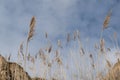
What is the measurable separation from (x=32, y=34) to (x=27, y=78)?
397 centimetres

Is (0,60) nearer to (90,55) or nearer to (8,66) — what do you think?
(8,66)

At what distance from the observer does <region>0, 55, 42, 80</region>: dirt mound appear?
8609 millimetres

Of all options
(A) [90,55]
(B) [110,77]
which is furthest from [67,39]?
(B) [110,77]

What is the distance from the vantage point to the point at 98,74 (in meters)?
7.98

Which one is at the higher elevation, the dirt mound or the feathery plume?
the feathery plume

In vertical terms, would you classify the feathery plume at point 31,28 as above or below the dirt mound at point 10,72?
above

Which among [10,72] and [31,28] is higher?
[31,28]

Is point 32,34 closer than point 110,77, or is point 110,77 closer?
point 32,34

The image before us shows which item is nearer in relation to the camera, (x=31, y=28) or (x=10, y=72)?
(x=31, y=28)

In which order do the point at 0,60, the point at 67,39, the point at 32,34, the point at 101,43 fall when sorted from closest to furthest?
1. the point at 32,34
2. the point at 101,43
3. the point at 67,39
4. the point at 0,60

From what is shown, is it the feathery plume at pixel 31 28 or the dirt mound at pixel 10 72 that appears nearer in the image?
the feathery plume at pixel 31 28

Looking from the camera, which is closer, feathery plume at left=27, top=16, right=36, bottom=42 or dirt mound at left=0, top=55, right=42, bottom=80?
feathery plume at left=27, top=16, right=36, bottom=42

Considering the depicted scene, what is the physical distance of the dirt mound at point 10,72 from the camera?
8.61 metres

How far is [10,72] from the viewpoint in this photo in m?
8.98
